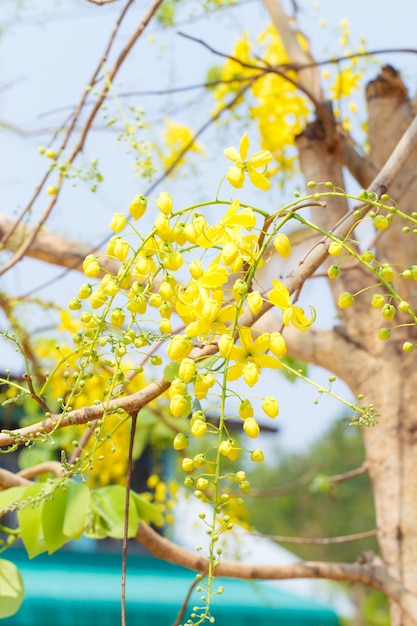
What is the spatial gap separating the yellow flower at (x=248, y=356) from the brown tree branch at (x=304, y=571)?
2.08 feet

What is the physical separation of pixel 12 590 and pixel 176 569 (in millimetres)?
2954

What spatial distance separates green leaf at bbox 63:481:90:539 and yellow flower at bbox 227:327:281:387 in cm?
37

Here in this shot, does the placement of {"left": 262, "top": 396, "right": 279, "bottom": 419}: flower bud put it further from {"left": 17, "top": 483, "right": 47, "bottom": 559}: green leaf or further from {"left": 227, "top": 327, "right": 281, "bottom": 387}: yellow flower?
{"left": 17, "top": 483, "right": 47, "bottom": 559}: green leaf

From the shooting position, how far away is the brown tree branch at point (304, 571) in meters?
1.15

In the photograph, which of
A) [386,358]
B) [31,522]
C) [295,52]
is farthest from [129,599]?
[31,522]

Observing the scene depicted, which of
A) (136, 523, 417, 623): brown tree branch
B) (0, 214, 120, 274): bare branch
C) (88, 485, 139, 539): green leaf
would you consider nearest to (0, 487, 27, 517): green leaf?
(88, 485, 139, 539): green leaf

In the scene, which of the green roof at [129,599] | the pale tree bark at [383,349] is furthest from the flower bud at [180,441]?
the green roof at [129,599]

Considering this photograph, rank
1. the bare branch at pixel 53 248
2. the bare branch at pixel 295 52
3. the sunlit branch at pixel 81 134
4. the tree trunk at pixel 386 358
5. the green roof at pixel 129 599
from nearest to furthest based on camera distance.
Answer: the sunlit branch at pixel 81 134 → the tree trunk at pixel 386 358 → the bare branch at pixel 53 248 → the bare branch at pixel 295 52 → the green roof at pixel 129 599

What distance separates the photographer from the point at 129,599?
9.84ft

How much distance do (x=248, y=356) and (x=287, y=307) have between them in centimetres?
4

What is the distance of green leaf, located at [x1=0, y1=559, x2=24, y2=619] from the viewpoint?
92cm

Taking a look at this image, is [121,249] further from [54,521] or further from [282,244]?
[54,521]

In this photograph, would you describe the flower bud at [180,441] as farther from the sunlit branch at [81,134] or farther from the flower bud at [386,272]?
the sunlit branch at [81,134]

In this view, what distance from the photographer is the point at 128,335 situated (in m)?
0.56
